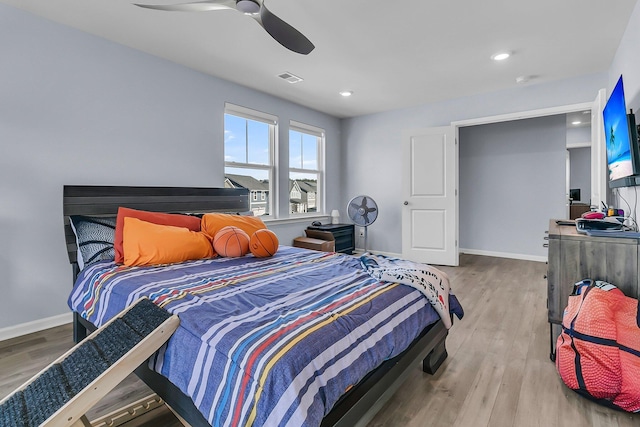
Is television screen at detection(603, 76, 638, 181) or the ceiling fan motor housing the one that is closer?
the ceiling fan motor housing

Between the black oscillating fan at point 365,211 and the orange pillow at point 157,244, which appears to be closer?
the orange pillow at point 157,244

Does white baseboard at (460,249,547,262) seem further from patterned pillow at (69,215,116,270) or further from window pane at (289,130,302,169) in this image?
patterned pillow at (69,215,116,270)

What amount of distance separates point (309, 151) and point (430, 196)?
2.01 meters

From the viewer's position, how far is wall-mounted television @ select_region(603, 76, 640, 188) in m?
2.14

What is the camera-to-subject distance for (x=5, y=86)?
2391 mm

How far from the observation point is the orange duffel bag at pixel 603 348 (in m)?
1.58

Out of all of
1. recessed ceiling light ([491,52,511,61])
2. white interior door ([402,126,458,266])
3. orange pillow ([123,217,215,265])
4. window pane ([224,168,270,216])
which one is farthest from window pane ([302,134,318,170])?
orange pillow ([123,217,215,265])

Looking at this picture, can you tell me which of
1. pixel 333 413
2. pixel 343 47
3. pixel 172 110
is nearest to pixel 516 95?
pixel 343 47

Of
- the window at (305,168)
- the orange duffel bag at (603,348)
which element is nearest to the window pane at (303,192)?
the window at (305,168)

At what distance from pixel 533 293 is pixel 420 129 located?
102 inches

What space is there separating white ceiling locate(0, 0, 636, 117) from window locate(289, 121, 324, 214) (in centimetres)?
101

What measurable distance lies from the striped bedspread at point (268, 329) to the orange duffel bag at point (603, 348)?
2.38 feet

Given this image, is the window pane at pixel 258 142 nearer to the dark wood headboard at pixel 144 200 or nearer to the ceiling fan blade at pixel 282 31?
the dark wood headboard at pixel 144 200

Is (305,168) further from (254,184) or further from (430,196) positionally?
(430,196)
